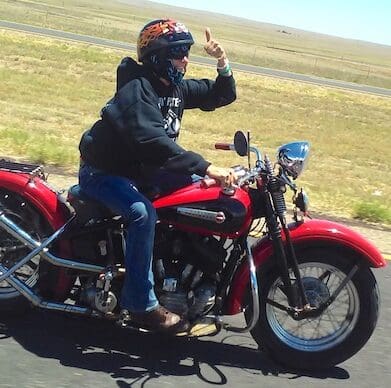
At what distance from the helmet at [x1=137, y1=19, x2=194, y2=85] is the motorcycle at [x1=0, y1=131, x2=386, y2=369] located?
67cm

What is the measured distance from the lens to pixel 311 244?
4164mm

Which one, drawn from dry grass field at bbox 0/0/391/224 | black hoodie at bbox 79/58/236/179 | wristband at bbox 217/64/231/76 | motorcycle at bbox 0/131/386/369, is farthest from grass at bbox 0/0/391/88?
motorcycle at bbox 0/131/386/369

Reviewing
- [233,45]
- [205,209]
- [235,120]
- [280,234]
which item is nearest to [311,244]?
[280,234]

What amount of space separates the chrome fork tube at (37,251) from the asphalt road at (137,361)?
0.45 m

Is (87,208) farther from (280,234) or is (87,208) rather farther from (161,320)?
(280,234)

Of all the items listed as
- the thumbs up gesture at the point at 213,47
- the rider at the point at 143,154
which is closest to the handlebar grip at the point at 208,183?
the rider at the point at 143,154

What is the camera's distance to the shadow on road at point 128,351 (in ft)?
13.3

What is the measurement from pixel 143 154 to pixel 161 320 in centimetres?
92

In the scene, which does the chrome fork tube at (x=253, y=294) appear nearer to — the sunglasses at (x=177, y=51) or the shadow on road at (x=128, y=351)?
the shadow on road at (x=128, y=351)

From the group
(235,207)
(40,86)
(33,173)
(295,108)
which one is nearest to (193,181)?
(235,207)

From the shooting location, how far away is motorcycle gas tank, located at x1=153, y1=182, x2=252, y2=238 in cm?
405

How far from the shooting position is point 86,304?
4.22 m

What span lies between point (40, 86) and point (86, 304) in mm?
16663

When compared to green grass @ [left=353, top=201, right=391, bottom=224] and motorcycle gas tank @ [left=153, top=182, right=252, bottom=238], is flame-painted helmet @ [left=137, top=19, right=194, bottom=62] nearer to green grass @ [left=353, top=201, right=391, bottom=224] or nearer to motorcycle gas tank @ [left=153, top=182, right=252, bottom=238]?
motorcycle gas tank @ [left=153, top=182, right=252, bottom=238]
